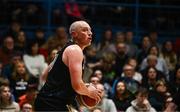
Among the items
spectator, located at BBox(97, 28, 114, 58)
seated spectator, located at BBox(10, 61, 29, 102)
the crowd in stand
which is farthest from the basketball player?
spectator, located at BBox(97, 28, 114, 58)

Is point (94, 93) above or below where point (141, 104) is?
above

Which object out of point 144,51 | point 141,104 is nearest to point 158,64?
point 144,51

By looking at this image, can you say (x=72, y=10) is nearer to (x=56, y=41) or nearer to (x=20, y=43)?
(x=56, y=41)

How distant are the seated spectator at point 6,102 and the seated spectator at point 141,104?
2097 mm

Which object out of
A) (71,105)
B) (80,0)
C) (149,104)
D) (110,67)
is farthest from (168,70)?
(71,105)

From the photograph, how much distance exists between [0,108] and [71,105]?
14.3 ft

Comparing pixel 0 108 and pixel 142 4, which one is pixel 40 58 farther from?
pixel 142 4

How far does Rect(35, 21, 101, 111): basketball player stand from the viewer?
5.56 metres

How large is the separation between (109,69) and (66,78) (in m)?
6.70

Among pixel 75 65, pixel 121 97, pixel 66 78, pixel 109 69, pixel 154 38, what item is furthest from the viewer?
pixel 154 38

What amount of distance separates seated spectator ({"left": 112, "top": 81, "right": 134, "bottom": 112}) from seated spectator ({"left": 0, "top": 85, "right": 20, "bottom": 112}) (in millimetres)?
2006

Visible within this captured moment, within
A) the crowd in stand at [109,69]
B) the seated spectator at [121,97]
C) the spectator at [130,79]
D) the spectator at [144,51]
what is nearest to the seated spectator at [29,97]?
the crowd in stand at [109,69]

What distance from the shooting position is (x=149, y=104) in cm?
1041

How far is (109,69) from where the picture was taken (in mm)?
12328
